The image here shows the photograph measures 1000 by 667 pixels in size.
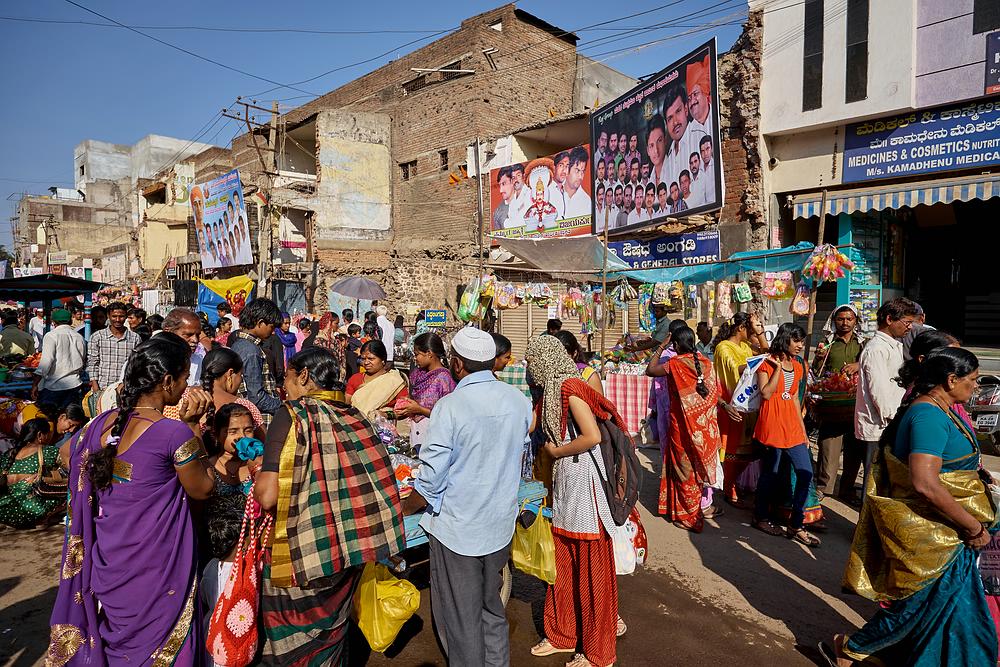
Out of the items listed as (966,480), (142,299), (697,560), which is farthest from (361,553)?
(142,299)

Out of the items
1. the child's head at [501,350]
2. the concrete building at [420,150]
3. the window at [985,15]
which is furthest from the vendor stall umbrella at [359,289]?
the window at [985,15]

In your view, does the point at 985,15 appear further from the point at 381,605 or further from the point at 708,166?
the point at 381,605

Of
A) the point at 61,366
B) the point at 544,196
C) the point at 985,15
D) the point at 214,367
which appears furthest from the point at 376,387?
the point at 544,196

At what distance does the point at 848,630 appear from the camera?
135 inches

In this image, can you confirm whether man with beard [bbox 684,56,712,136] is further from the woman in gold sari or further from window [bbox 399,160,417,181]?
window [bbox 399,160,417,181]

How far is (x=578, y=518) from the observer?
3.02 meters

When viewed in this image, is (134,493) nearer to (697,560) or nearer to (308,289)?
(697,560)

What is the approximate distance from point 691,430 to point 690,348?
A: 71cm

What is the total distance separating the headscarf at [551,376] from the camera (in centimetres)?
303

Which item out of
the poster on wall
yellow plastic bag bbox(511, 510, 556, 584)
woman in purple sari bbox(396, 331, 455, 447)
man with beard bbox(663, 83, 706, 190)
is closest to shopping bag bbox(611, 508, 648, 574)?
yellow plastic bag bbox(511, 510, 556, 584)

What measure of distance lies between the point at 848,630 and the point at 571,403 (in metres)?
2.38

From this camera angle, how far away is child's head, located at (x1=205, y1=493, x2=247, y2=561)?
2.49 metres

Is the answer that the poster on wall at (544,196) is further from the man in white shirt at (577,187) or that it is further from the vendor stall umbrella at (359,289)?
the vendor stall umbrella at (359,289)

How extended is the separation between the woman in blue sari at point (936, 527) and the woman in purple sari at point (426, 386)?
9.41 ft
